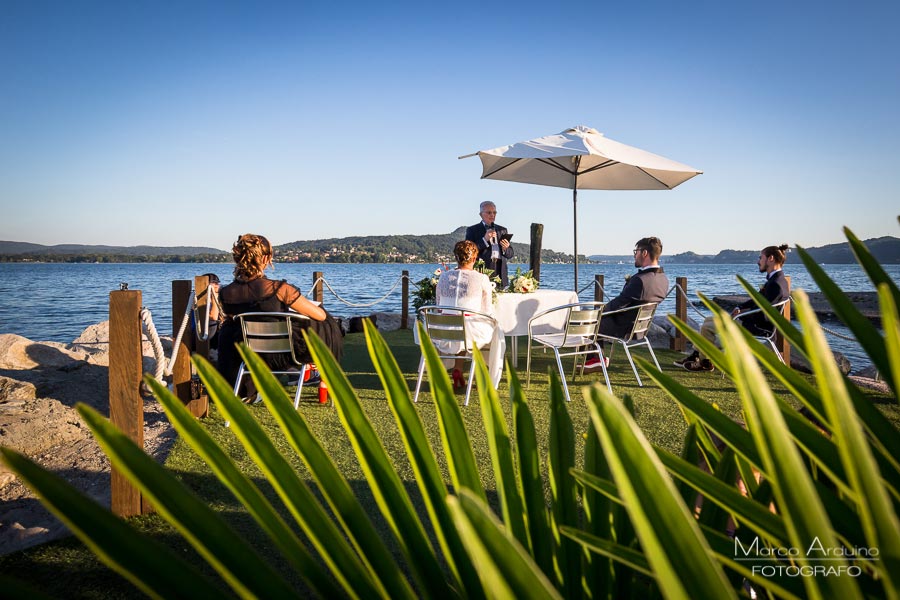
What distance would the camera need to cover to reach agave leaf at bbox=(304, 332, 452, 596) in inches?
18.7

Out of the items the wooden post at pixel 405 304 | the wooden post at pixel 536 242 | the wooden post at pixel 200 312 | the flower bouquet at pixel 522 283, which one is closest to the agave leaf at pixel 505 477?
the wooden post at pixel 200 312

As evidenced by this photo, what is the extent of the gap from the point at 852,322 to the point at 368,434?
1.55 feet

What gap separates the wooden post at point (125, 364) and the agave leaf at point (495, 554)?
117 inches

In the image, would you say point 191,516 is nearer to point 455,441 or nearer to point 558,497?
point 455,441

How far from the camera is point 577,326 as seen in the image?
215 inches

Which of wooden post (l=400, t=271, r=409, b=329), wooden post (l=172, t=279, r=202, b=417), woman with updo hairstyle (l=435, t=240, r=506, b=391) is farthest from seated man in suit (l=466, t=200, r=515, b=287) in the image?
wooden post (l=172, t=279, r=202, b=417)

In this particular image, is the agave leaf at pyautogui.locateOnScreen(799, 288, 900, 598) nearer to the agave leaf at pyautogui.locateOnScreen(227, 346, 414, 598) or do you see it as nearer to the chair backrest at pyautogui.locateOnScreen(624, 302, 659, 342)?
the agave leaf at pyautogui.locateOnScreen(227, 346, 414, 598)

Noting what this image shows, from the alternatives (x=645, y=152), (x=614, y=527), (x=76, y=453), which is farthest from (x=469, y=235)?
(x=614, y=527)

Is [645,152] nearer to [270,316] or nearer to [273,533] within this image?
[270,316]

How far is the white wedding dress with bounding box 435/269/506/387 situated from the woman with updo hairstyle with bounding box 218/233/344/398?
54.1 inches

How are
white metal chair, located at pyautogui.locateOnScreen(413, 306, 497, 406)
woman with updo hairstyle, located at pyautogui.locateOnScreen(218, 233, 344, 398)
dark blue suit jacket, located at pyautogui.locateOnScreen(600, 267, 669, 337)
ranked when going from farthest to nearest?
dark blue suit jacket, located at pyautogui.locateOnScreen(600, 267, 669, 337) < white metal chair, located at pyautogui.locateOnScreen(413, 306, 497, 406) < woman with updo hairstyle, located at pyautogui.locateOnScreen(218, 233, 344, 398)

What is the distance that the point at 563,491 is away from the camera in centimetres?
61

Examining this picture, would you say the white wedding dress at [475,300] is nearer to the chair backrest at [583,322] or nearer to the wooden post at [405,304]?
the chair backrest at [583,322]

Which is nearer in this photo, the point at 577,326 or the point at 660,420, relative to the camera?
the point at 660,420
